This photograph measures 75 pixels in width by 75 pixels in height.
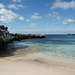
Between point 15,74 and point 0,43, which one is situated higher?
point 0,43

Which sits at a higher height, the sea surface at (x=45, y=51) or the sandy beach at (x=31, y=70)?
the sandy beach at (x=31, y=70)

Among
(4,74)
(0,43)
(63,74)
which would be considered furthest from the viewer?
(0,43)

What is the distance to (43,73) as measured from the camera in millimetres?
4945

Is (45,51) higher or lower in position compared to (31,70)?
lower

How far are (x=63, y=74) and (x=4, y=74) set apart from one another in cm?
325

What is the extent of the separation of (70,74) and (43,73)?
1.56 m

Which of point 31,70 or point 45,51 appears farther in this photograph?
point 45,51

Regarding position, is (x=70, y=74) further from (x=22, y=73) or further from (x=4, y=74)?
(x=4, y=74)

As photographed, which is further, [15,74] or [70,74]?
[70,74]

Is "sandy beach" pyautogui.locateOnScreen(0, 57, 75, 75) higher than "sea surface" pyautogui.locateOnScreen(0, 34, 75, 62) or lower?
higher

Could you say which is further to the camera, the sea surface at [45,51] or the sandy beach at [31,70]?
the sea surface at [45,51]

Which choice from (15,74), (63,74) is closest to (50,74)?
(63,74)

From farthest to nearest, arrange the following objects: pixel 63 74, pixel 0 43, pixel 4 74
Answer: pixel 0 43, pixel 63 74, pixel 4 74

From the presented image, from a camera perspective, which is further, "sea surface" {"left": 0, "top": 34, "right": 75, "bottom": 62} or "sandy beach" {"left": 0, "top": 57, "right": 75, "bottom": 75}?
"sea surface" {"left": 0, "top": 34, "right": 75, "bottom": 62}
